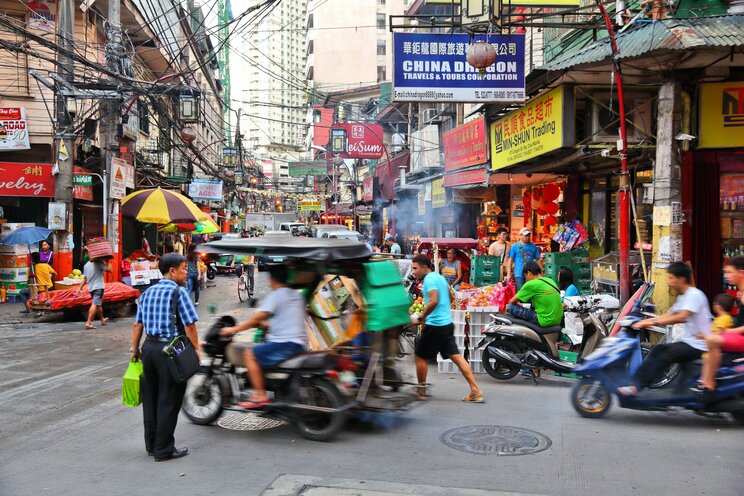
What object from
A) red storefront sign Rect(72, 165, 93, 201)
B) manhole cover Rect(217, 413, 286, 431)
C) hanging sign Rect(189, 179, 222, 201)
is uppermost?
hanging sign Rect(189, 179, 222, 201)

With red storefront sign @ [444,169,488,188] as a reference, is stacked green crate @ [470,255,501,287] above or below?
below

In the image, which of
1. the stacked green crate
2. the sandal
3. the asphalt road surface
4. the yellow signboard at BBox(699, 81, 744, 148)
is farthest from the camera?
the stacked green crate

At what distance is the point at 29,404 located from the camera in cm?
757

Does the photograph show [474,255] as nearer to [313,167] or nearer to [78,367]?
[78,367]

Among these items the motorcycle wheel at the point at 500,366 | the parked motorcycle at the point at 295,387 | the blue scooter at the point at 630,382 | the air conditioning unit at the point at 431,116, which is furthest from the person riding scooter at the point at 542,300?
the air conditioning unit at the point at 431,116

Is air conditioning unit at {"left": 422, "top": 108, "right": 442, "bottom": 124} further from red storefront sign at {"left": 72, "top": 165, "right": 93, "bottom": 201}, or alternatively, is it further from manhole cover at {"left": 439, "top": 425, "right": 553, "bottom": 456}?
manhole cover at {"left": 439, "top": 425, "right": 553, "bottom": 456}

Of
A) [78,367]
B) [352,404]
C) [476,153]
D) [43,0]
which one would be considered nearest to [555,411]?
[352,404]

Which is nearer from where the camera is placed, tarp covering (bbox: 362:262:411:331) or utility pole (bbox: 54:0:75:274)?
tarp covering (bbox: 362:262:411:331)

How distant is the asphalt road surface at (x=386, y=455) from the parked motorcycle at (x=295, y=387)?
24 centimetres

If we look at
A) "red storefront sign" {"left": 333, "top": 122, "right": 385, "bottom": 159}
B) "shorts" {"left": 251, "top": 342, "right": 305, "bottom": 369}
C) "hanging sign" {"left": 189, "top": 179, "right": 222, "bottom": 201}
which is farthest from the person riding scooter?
"red storefront sign" {"left": 333, "top": 122, "right": 385, "bottom": 159}

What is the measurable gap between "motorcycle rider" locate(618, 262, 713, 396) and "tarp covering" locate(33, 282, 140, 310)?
490 inches

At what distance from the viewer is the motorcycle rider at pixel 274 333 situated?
6.08m

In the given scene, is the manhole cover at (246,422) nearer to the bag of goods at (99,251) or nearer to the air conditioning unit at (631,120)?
the air conditioning unit at (631,120)

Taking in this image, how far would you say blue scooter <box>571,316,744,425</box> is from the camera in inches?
244
